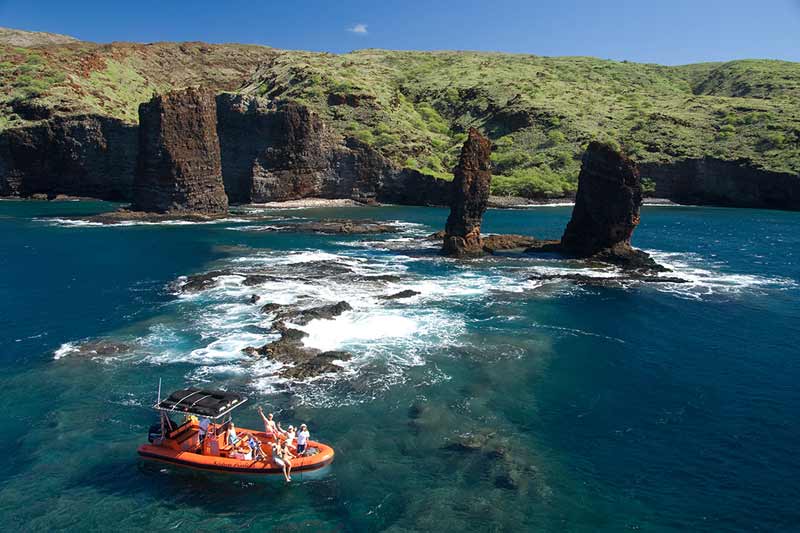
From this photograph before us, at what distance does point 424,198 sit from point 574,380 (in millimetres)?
105353

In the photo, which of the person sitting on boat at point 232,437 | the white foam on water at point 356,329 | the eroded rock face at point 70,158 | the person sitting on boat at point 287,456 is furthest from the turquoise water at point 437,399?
the eroded rock face at point 70,158

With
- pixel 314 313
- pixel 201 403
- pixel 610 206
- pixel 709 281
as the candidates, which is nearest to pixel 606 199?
pixel 610 206

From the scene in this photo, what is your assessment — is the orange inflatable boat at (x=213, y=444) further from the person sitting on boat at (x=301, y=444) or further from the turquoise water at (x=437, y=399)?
the turquoise water at (x=437, y=399)

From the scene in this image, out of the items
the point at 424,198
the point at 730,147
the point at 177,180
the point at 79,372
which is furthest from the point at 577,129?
the point at 79,372

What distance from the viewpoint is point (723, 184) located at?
427 feet

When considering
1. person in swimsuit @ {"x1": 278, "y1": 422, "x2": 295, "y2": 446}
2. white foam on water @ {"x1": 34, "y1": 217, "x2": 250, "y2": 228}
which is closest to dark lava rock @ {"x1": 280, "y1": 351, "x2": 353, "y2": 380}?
person in swimsuit @ {"x1": 278, "y1": 422, "x2": 295, "y2": 446}

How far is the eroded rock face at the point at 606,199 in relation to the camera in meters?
62.2

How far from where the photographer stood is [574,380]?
3111 centimetres

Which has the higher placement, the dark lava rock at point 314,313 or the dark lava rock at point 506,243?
the dark lava rock at point 506,243

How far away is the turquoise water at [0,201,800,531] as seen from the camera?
20344 millimetres

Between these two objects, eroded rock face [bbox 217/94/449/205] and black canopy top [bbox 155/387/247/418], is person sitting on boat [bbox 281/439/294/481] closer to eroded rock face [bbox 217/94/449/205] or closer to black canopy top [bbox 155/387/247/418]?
black canopy top [bbox 155/387/247/418]

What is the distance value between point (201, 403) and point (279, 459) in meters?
4.25

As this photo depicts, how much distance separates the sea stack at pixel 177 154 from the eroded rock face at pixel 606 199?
216ft

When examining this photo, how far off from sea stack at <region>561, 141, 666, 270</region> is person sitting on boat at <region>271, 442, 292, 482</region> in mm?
48398
